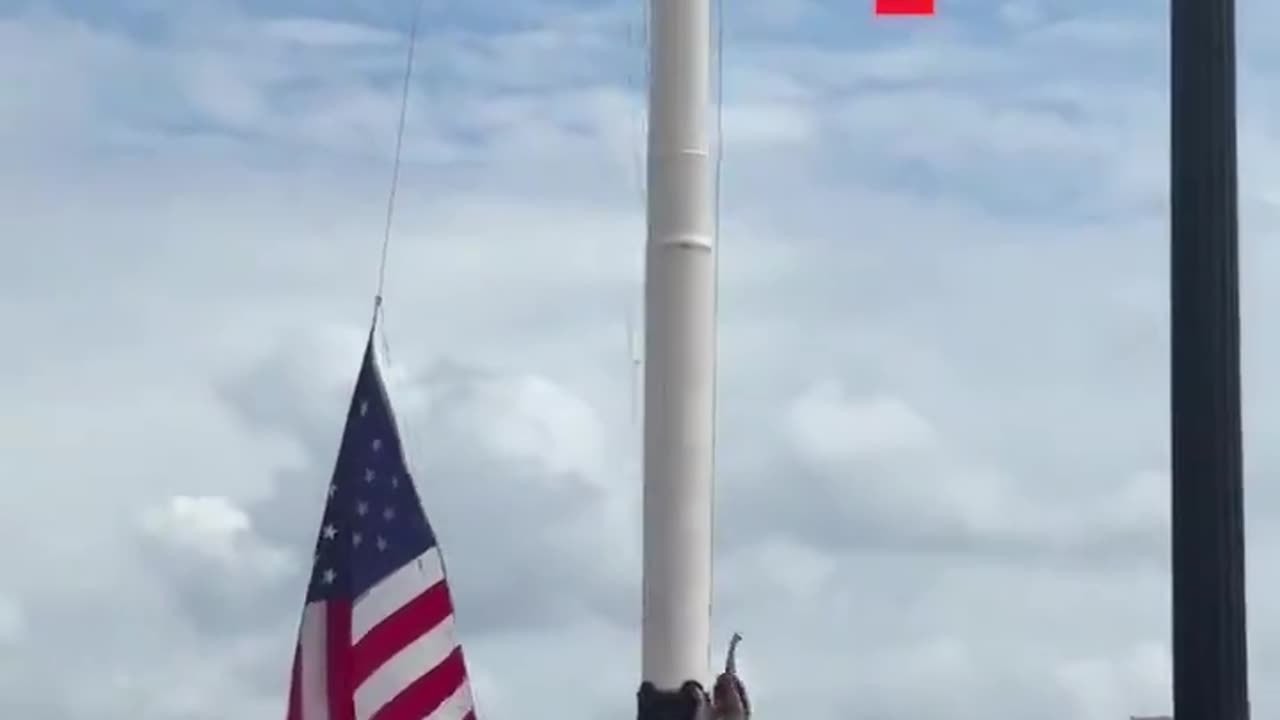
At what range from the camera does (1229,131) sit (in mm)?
9711

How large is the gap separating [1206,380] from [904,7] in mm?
3750

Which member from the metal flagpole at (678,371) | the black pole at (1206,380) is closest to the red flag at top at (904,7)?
the metal flagpole at (678,371)

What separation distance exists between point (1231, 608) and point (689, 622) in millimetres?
3808

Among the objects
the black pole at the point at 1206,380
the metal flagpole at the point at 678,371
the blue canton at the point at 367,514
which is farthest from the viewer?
the blue canton at the point at 367,514

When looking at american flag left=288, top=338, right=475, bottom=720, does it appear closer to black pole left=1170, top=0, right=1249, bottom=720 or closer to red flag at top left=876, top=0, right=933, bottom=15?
red flag at top left=876, top=0, right=933, bottom=15

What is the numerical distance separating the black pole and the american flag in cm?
667

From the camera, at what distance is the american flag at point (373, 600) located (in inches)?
595

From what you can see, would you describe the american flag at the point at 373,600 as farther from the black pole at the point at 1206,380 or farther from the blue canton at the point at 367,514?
the black pole at the point at 1206,380

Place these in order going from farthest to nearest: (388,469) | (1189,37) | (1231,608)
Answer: (388,469) → (1189,37) → (1231,608)

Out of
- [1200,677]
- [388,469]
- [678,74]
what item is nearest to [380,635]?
[388,469]

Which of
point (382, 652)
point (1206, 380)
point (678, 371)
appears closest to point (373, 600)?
point (382, 652)

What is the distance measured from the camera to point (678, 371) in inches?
500

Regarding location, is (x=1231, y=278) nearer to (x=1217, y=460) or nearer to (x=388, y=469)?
(x=1217, y=460)

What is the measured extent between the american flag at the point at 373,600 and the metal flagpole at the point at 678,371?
291 centimetres
